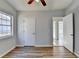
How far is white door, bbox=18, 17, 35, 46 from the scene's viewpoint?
27.1ft

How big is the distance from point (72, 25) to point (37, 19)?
2.94 meters

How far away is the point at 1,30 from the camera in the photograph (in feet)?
18.0

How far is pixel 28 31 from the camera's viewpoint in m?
8.33

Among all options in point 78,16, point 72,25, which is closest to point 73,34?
point 72,25

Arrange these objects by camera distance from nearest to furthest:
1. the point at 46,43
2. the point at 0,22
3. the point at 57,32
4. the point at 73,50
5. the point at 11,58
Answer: the point at 11,58
the point at 0,22
the point at 73,50
the point at 46,43
the point at 57,32

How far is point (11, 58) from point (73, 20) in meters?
3.21

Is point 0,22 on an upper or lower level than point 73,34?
upper

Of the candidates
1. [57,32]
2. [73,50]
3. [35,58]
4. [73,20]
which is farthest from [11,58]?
[57,32]

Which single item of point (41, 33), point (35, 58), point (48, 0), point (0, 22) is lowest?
point (35, 58)

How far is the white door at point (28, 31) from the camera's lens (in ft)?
27.1

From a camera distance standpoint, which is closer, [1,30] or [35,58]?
[35,58]

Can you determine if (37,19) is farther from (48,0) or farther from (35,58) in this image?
(35,58)

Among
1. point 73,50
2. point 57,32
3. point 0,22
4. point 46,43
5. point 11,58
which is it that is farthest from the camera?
point 57,32

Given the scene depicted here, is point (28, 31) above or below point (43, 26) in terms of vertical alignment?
below
